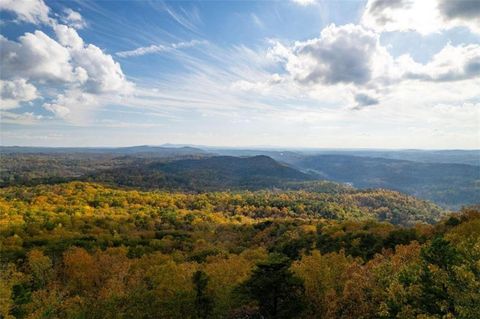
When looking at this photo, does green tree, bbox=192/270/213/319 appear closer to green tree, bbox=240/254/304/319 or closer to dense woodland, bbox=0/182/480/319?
dense woodland, bbox=0/182/480/319

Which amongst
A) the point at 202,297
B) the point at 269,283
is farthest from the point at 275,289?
the point at 202,297

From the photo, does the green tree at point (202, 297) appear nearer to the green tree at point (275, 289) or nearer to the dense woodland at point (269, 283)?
the dense woodland at point (269, 283)

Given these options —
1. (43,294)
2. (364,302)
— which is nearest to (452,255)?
(364,302)

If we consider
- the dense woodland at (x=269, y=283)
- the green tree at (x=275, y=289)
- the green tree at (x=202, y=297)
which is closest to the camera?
the dense woodland at (x=269, y=283)

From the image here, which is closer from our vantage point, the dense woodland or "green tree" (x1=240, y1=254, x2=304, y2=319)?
the dense woodland

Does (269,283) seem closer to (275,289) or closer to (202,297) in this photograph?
(275,289)

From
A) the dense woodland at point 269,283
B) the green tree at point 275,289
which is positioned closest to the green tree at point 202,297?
the dense woodland at point 269,283

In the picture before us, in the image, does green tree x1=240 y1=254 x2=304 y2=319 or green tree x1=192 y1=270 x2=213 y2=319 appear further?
green tree x1=192 y1=270 x2=213 y2=319

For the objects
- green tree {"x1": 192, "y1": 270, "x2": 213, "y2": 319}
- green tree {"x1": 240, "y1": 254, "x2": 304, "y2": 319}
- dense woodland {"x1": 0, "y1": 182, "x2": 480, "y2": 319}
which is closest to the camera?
dense woodland {"x1": 0, "y1": 182, "x2": 480, "y2": 319}

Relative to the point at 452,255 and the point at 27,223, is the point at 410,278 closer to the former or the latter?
the point at 452,255

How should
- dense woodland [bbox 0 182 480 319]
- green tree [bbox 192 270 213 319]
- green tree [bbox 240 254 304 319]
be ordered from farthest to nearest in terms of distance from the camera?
green tree [bbox 192 270 213 319] < green tree [bbox 240 254 304 319] < dense woodland [bbox 0 182 480 319]

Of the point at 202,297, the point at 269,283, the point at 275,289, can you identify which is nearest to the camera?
the point at 269,283

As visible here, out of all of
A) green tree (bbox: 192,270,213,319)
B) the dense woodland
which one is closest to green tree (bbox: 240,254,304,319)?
the dense woodland
